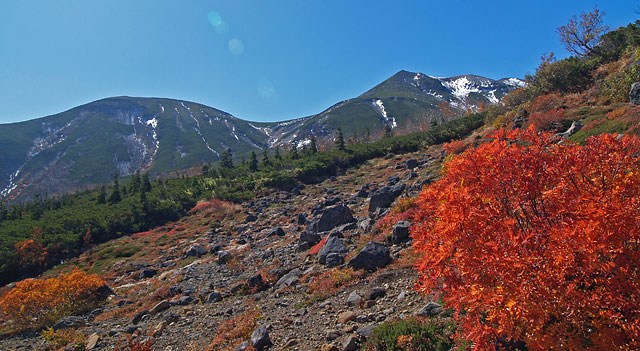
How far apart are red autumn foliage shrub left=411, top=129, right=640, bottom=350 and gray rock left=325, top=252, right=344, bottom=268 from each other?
6.41 metres

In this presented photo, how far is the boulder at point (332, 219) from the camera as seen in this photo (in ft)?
50.2

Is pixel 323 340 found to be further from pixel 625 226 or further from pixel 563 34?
pixel 563 34

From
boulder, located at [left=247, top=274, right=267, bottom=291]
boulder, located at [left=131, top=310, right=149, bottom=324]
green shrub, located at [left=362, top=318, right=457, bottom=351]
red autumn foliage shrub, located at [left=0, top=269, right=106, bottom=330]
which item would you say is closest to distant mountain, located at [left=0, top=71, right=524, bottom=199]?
red autumn foliage shrub, located at [left=0, top=269, right=106, bottom=330]

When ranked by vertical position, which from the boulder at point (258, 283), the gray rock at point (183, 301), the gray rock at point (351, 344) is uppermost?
the gray rock at point (351, 344)

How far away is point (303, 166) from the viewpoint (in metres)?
40.0

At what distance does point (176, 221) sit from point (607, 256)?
34.2 m

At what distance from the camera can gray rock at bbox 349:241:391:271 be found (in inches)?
349

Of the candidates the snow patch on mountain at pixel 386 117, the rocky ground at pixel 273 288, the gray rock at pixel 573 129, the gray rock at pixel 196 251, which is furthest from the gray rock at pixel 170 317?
the snow patch on mountain at pixel 386 117

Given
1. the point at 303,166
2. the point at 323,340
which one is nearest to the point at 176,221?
the point at 303,166

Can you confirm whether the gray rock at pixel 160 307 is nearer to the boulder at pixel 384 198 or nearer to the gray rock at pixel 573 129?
the boulder at pixel 384 198

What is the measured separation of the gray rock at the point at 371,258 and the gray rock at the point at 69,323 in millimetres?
9805

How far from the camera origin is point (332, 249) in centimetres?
1112

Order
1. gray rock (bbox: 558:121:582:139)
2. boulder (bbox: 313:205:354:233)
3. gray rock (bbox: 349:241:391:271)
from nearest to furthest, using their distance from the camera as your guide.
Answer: gray rock (bbox: 349:241:391:271), gray rock (bbox: 558:121:582:139), boulder (bbox: 313:205:354:233)

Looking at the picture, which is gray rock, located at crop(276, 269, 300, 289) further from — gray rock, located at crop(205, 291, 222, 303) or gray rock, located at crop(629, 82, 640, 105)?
gray rock, located at crop(629, 82, 640, 105)
